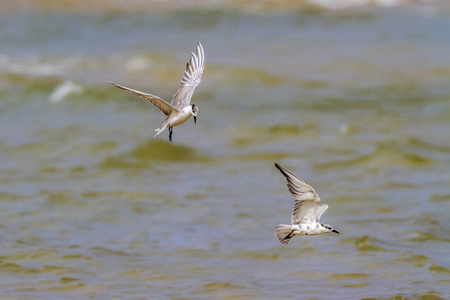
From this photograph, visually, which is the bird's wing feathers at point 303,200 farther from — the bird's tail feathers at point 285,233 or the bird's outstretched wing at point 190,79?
the bird's outstretched wing at point 190,79

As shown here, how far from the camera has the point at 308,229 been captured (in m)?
5.38

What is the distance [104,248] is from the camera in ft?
28.7

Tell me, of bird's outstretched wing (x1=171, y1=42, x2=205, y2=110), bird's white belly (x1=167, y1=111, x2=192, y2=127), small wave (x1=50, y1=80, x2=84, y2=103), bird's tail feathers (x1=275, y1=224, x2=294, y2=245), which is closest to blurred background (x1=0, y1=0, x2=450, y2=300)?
small wave (x1=50, y1=80, x2=84, y2=103)

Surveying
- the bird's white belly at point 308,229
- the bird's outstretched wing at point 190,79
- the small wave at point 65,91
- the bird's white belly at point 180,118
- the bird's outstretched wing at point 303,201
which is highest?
the small wave at point 65,91

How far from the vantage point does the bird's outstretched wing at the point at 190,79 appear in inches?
201

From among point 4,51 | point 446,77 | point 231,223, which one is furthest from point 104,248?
point 4,51

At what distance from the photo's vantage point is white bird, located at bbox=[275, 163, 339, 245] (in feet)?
17.3

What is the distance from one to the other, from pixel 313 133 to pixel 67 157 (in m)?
3.62

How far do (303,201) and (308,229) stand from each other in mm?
165

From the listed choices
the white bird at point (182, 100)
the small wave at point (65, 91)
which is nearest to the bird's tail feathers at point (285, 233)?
the white bird at point (182, 100)

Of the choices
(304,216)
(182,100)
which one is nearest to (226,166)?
(304,216)

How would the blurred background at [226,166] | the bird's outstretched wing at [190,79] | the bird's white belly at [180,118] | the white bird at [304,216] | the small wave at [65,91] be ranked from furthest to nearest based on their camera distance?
1. the small wave at [65,91]
2. the blurred background at [226,166]
3. the white bird at [304,216]
4. the bird's outstretched wing at [190,79]
5. the bird's white belly at [180,118]

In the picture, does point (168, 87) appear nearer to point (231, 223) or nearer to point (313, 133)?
point (313, 133)

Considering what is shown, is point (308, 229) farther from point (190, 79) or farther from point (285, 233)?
point (190, 79)
